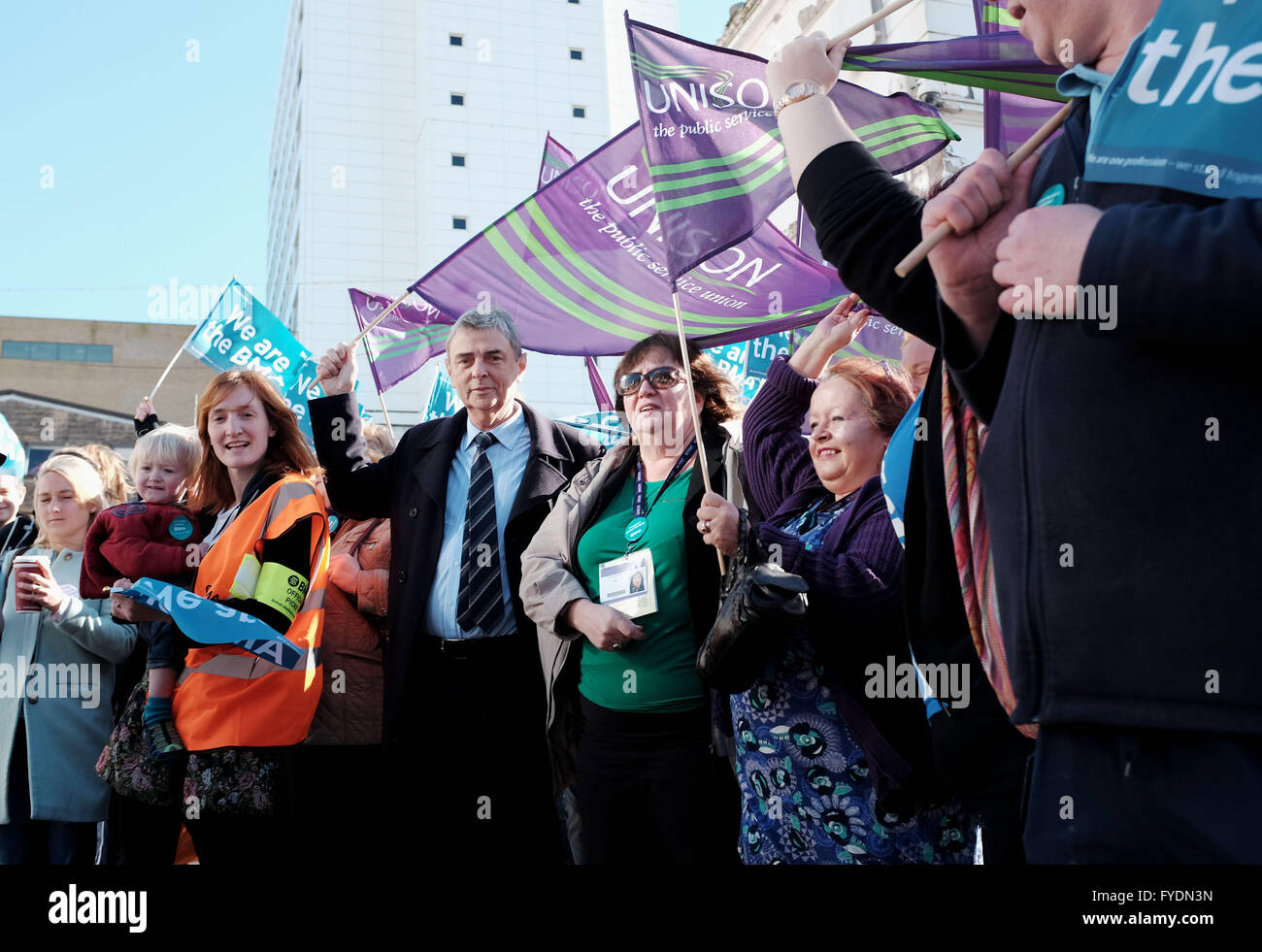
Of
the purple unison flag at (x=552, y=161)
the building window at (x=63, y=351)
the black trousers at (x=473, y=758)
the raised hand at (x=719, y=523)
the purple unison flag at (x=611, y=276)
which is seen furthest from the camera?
the building window at (x=63, y=351)

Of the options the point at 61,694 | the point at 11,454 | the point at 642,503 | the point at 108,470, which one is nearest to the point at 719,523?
the point at 642,503

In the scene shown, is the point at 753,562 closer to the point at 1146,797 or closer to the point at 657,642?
the point at 657,642

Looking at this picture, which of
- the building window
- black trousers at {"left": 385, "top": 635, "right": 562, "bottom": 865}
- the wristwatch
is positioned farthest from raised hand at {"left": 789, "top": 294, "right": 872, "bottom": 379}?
the building window

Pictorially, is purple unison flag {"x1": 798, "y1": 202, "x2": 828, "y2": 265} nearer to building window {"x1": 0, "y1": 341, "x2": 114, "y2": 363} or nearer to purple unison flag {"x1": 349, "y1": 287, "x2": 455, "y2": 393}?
purple unison flag {"x1": 349, "y1": 287, "x2": 455, "y2": 393}

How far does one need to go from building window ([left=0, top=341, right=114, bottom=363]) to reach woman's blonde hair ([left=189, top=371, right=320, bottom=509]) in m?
48.2

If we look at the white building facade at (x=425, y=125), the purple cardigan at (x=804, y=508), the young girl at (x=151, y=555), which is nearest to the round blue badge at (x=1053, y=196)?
the purple cardigan at (x=804, y=508)

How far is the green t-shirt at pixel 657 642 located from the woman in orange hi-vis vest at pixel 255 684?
0.92m

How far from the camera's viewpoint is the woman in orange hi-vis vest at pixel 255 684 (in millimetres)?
3475

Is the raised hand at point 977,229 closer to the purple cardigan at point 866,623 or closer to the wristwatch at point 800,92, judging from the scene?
the wristwatch at point 800,92

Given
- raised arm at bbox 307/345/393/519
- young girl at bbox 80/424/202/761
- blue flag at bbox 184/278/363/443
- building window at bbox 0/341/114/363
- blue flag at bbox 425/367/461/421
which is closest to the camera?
young girl at bbox 80/424/202/761

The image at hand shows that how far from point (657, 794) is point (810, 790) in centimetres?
54

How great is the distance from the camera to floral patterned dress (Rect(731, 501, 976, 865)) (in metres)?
2.63

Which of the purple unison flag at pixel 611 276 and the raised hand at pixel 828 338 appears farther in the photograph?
the purple unison flag at pixel 611 276
